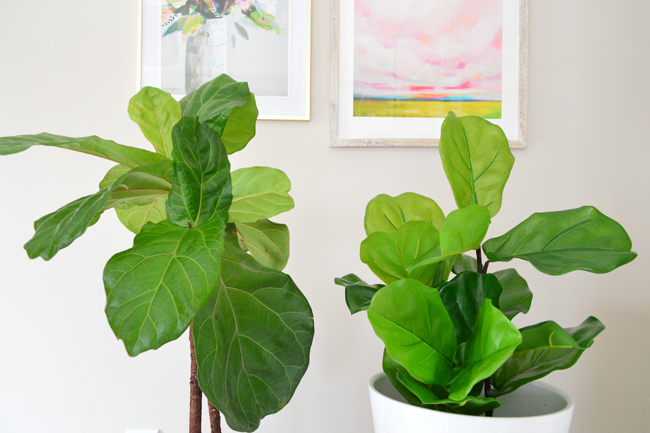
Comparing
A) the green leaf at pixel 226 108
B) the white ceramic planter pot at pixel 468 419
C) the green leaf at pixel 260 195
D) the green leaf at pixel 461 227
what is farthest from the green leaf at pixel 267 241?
the green leaf at pixel 461 227

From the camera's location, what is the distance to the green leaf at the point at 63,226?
448mm

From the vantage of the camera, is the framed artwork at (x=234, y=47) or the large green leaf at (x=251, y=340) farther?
the framed artwork at (x=234, y=47)

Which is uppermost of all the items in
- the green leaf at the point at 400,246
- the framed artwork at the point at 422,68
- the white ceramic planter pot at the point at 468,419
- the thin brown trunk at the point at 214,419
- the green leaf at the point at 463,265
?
the framed artwork at the point at 422,68

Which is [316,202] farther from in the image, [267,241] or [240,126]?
[240,126]

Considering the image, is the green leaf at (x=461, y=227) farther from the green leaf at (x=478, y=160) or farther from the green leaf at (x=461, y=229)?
the green leaf at (x=478, y=160)

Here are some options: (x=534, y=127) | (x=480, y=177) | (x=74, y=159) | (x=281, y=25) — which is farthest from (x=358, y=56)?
(x=74, y=159)

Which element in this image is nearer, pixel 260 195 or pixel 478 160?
pixel 478 160

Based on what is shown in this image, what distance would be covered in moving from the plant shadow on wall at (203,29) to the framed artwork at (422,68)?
26cm

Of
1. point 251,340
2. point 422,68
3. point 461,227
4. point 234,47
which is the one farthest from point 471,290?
point 234,47

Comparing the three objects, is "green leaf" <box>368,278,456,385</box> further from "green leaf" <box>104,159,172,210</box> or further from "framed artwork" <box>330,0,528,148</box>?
"framed artwork" <box>330,0,528,148</box>

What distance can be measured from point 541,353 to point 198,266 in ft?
1.50

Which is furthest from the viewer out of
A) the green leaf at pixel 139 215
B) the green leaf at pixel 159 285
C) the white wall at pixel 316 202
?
the white wall at pixel 316 202

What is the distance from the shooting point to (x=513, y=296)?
65cm

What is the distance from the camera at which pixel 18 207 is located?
1.06 meters
